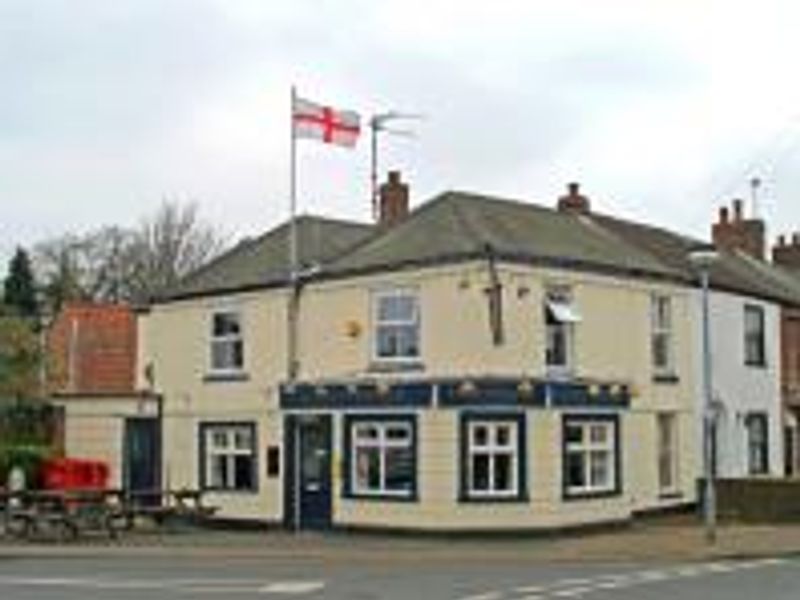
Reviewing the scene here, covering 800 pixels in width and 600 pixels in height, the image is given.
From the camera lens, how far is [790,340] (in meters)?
45.9

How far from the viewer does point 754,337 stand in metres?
43.8

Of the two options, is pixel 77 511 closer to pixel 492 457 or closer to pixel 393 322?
pixel 393 322

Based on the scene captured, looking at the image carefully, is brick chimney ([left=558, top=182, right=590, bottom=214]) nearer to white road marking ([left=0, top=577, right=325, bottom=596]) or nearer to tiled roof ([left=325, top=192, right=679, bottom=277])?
tiled roof ([left=325, top=192, right=679, bottom=277])

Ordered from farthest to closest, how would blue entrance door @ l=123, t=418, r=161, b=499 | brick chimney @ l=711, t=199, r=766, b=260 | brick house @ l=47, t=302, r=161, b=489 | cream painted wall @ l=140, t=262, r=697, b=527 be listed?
1. brick chimney @ l=711, t=199, r=766, b=260
2. brick house @ l=47, t=302, r=161, b=489
3. blue entrance door @ l=123, t=418, r=161, b=499
4. cream painted wall @ l=140, t=262, r=697, b=527

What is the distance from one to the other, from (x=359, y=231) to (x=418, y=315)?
7.55m

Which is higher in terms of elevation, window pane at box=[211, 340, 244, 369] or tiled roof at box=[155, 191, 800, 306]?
A: tiled roof at box=[155, 191, 800, 306]

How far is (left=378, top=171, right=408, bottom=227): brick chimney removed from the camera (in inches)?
1656

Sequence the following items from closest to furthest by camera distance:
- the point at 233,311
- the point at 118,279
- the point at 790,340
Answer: the point at 233,311 < the point at 790,340 < the point at 118,279

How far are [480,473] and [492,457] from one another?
41cm

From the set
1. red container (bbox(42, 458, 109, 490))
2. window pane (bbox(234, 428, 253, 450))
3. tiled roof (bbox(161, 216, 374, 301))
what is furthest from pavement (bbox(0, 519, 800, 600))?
tiled roof (bbox(161, 216, 374, 301))

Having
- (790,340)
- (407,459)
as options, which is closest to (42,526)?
(407,459)

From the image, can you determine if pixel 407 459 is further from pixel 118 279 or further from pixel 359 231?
pixel 118 279

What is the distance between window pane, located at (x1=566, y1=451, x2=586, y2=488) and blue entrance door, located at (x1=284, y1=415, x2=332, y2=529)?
5.19 meters

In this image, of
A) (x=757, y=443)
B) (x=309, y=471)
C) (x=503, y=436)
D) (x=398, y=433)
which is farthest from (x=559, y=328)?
(x=757, y=443)
